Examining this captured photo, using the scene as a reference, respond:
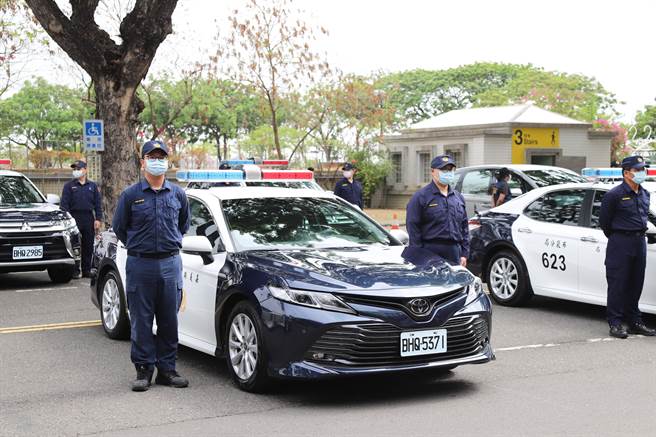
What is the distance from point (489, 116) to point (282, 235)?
30.4 metres

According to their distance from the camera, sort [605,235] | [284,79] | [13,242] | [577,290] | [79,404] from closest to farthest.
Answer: [79,404]
[605,235]
[577,290]
[13,242]
[284,79]

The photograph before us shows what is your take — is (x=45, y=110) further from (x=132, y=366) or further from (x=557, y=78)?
(x=132, y=366)

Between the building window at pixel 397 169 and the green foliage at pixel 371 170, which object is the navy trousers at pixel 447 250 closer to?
the green foliage at pixel 371 170

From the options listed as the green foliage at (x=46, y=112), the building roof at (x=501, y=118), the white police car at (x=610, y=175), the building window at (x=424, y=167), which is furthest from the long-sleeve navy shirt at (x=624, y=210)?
the green foliage at (x=46, y=112)

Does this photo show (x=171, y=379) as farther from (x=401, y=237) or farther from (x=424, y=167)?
(x=424, y=167)

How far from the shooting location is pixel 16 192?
14.4m

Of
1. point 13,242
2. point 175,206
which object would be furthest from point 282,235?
point 13,242

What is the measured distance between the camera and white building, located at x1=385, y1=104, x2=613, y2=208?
34.4m

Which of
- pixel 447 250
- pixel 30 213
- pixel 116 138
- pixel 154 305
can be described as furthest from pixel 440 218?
pixel 116 138

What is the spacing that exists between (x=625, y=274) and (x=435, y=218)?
2.00m

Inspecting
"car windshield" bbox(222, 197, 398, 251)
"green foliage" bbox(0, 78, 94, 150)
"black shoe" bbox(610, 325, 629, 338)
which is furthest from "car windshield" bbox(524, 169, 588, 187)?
"green foliage" bbox(0, 78, 94, 150)

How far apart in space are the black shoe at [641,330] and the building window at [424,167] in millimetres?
28715

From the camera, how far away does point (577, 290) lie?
10320 mm

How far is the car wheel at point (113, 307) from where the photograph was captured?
9008 millimetres
